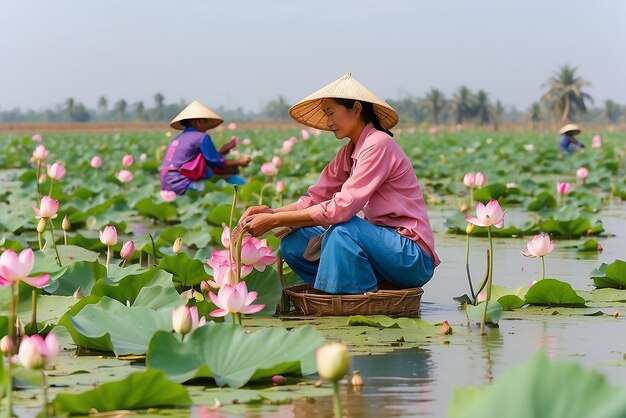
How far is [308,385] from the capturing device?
2623 mm

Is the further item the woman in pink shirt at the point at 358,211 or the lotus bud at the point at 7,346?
the woman in pink shirt at the point at 358,211

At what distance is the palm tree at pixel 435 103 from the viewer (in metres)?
76.7

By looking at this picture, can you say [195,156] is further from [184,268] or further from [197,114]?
[184,268]

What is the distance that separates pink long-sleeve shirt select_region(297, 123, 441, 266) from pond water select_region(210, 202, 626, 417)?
14.1 inches

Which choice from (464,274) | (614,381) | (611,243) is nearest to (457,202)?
(611,243)

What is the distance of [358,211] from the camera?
374 cm

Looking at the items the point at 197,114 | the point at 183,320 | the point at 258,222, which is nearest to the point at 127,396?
the point at 183,320

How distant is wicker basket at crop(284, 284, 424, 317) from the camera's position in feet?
12.2

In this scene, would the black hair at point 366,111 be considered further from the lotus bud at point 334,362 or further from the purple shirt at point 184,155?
the purple shirt at point 184,155

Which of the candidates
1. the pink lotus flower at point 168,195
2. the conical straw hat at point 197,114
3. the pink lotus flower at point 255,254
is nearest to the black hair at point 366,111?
the pink lotus flower at point 255,254

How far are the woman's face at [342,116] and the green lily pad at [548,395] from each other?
7.30 feet

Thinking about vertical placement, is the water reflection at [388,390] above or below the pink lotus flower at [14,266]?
below

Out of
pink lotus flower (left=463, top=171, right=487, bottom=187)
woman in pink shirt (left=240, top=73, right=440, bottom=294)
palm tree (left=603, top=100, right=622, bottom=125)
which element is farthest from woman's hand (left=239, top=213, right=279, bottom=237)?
palm tree (left=603, top=100, right=622, bottom=125)

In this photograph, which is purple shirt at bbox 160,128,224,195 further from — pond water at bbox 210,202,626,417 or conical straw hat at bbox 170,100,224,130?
pond water at bbox 210,202,626,417
